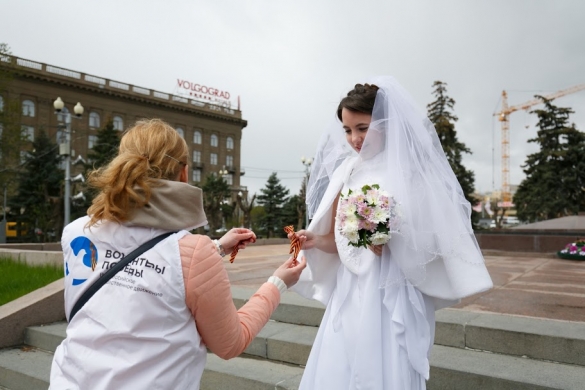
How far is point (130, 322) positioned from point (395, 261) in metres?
1.37

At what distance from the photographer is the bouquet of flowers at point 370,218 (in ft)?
7.37

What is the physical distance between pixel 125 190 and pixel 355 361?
1424 mm

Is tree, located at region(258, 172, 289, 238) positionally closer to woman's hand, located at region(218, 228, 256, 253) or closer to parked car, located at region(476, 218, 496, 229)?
parked car, located at region(476, 218, 496, 229)

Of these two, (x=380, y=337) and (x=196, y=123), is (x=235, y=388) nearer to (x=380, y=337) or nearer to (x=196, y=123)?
(x=380, y=337)

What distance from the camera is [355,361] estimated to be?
227cm

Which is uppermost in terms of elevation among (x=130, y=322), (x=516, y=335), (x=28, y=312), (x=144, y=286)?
(x=144, y=286)

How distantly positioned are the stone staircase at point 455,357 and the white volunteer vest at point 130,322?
2149 millimetres

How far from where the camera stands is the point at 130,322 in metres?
1.45

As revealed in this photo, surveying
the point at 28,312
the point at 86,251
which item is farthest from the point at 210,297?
the point at 28,312

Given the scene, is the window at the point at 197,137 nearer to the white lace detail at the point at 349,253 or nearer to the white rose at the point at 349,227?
the white lace detail at the point at 349,253

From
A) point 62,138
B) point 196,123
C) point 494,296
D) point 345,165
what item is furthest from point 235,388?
point 196,123

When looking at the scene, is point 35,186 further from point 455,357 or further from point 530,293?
point 455,357

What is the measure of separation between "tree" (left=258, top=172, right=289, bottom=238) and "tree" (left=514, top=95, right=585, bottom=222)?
1943cm

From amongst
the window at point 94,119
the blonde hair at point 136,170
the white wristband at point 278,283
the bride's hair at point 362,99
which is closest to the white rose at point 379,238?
the white wristband at point 278,283
